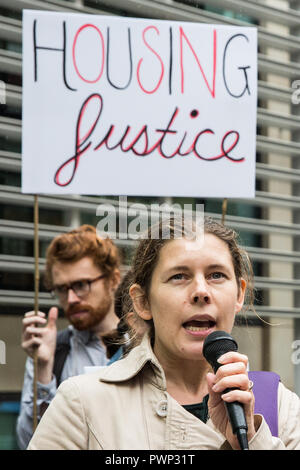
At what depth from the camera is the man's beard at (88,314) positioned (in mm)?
3191

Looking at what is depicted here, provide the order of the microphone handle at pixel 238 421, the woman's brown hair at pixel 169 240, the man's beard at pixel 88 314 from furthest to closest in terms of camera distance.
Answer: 1. the man's beard at pixel 88 314
2. the woman's brown hair at pixel 169 240
3. the microphone handle at pixel 238 421

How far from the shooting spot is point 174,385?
76.0 inches

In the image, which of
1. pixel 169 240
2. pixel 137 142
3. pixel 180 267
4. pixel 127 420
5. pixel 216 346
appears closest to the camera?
pixel 216 346

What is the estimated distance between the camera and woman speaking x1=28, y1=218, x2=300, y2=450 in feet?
5.80

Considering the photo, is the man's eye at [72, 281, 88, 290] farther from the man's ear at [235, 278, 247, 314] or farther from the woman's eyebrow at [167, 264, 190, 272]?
the woman's eyebrow at [167, 264, 190, 272]

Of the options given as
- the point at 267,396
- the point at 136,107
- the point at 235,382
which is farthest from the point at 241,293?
the point at 136,107

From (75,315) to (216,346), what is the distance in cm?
159

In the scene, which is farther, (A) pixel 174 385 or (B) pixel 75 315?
(B) pixel 75 315

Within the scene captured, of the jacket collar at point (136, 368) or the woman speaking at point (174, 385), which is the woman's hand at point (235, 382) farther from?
the jacket collar at point (136, 368)

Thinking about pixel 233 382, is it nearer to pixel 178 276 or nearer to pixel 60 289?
pixel 178 276

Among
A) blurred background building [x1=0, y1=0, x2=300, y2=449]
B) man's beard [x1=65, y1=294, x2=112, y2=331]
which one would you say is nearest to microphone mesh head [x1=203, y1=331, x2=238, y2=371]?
man's beard [x1=65, y1=294, x2=112, y2=331]

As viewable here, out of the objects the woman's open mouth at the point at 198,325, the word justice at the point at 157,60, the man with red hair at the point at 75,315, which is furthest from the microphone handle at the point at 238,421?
the word justice at the point at 157,60

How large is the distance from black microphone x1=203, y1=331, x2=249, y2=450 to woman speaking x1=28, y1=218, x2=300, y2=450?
0.11 ft

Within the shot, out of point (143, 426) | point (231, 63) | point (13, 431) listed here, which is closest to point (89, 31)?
point (231, 63)
